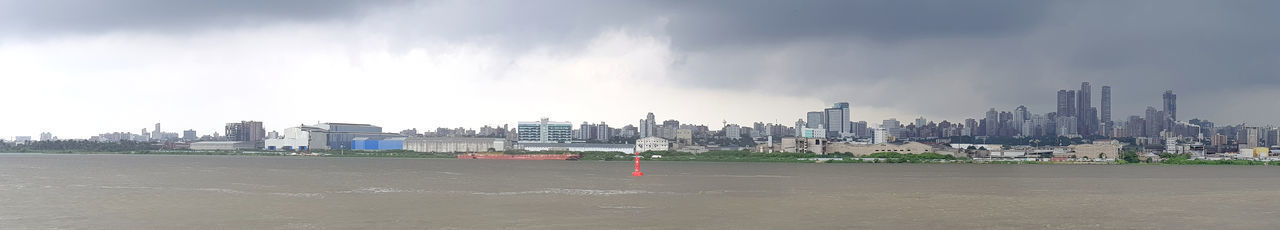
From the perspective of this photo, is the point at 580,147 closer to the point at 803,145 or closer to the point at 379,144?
the point at 379,144

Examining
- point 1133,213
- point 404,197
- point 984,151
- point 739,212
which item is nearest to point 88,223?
point 404,197

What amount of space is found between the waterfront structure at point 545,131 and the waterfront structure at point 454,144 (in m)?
31.6

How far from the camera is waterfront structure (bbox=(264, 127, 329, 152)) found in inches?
6324

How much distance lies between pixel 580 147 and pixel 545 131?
40.9 metres

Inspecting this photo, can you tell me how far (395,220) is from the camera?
2136 centimetres

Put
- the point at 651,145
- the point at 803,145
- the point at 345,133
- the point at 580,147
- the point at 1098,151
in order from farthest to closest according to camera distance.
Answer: the point at 345,133
the point at 580,147
the point at 651,145
the point at 803,145
the point at 1098,151

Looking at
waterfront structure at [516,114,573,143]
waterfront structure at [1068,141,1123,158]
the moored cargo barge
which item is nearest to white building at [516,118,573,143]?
waterfront structure at [516,114,573,143]

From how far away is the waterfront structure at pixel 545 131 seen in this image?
189175 millimetres

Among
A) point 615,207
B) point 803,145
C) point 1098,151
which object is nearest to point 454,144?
point 803,145

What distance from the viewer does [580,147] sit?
150500 mm

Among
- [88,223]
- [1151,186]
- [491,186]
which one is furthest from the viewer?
[1151,186]

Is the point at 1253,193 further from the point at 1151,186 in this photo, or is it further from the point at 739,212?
the point at 739,212

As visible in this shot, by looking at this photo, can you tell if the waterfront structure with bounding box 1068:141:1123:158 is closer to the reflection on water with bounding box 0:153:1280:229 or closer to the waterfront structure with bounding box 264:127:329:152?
the reflection on water with bounding box 0:153:1280:229

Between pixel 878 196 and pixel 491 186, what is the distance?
49.6ft
